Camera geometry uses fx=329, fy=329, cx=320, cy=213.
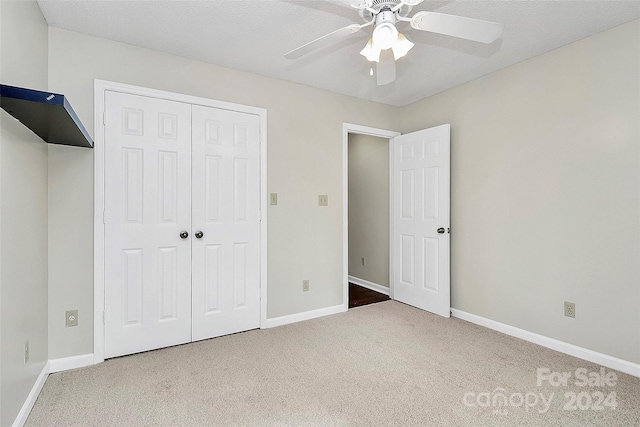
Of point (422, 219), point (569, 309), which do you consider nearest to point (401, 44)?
point (422, 219)

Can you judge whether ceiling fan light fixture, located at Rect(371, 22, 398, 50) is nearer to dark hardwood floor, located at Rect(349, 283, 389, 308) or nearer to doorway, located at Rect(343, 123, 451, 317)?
doorway, located at Rect(343, 123, 451, 317)

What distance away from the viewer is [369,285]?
4707mm

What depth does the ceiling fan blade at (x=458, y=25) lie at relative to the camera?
5.16 ft

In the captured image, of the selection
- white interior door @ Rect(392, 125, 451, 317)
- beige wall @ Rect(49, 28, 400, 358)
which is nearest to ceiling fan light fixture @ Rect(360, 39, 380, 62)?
beige wall @ Rect(49, 28, 400, 358)

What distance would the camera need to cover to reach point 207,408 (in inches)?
75.2

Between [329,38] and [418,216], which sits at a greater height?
[329,38]

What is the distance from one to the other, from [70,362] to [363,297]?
3028mm

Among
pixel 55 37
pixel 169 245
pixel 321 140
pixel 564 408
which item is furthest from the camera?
pixel 321 140

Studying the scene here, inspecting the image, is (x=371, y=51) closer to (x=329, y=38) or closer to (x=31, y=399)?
(x=329, y=38)

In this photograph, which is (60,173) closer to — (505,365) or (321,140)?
(321,140)

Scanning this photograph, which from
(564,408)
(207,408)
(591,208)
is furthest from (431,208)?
(207,408)

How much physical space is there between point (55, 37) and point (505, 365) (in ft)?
13.2

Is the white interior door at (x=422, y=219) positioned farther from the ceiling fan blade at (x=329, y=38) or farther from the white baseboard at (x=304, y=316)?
the ceiling fan blade at (x=329, y=38)

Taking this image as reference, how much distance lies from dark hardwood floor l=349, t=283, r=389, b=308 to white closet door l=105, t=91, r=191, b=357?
1996 millimetres
